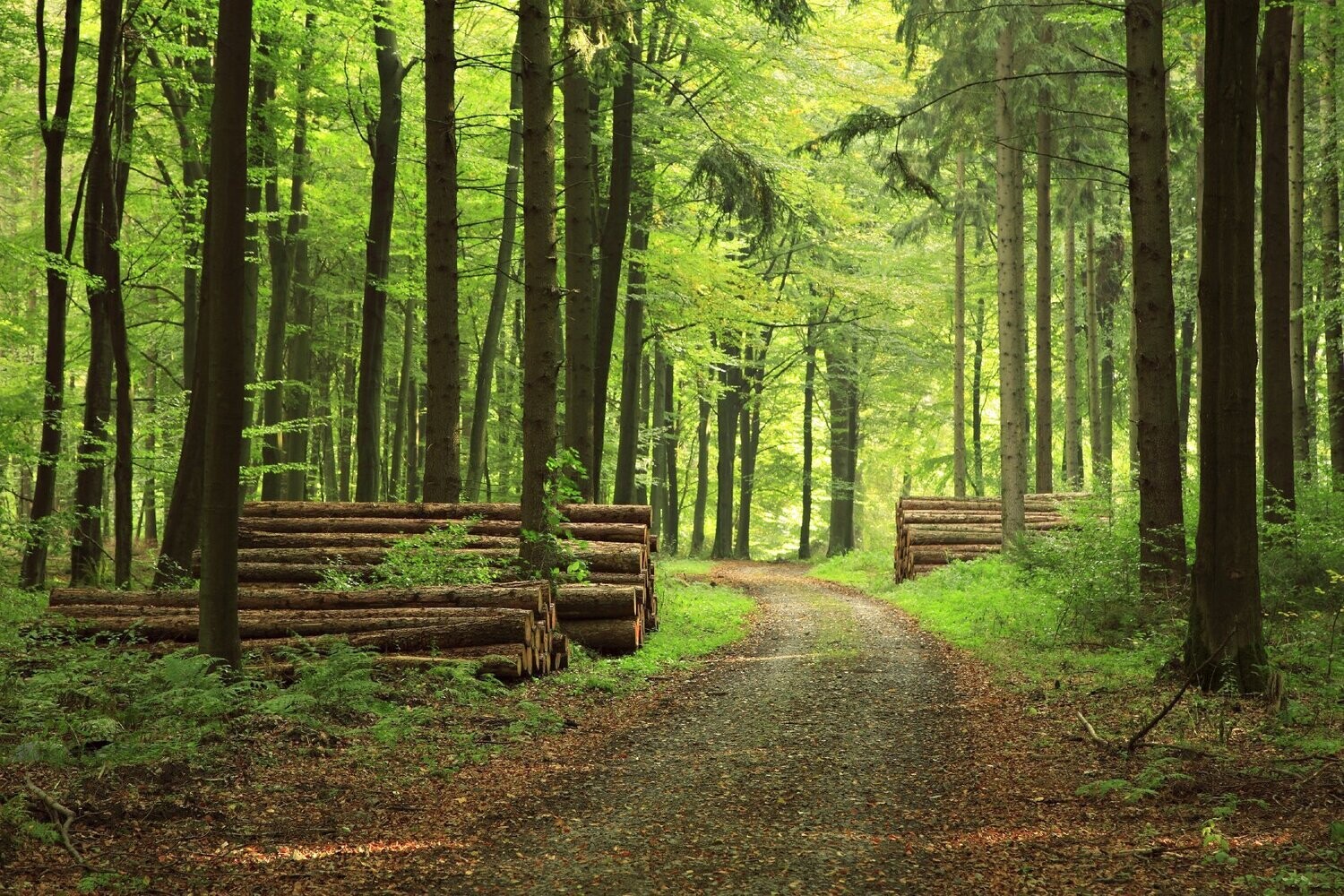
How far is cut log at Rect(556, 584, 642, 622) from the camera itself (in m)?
11.9

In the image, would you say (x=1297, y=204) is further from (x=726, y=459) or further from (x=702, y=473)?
(x=702, y=473)

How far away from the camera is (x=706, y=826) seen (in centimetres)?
582

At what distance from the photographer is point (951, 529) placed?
22.1 m

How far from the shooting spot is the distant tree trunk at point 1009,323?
17.8 meters

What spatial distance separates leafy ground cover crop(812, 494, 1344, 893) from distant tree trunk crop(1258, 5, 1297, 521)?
1.27m

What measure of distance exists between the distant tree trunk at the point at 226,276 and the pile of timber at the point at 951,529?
53.2 feet

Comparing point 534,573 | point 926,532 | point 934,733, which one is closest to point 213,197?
point 534,573

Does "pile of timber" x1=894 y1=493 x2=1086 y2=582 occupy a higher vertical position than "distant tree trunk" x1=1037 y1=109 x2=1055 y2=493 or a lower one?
lower

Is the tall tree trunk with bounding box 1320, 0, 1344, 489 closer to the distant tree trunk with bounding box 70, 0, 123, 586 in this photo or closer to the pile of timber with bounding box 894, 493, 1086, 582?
the pile of timber with bounding box 894, 493, 1086, 582

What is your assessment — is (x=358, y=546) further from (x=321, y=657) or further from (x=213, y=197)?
(x=213, y=197)

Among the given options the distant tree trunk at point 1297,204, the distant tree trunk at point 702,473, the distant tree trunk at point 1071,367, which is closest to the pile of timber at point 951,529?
the distant tree trunk at point 1071,367

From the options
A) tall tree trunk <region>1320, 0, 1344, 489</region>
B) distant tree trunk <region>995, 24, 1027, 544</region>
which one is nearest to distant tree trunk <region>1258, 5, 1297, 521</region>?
tall tree trunk <region>1320, 0, 1344, 489</region>

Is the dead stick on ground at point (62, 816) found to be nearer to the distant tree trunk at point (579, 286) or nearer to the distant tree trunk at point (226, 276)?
the distant tree trunk at point (226, 276)

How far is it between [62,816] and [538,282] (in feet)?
25.1
